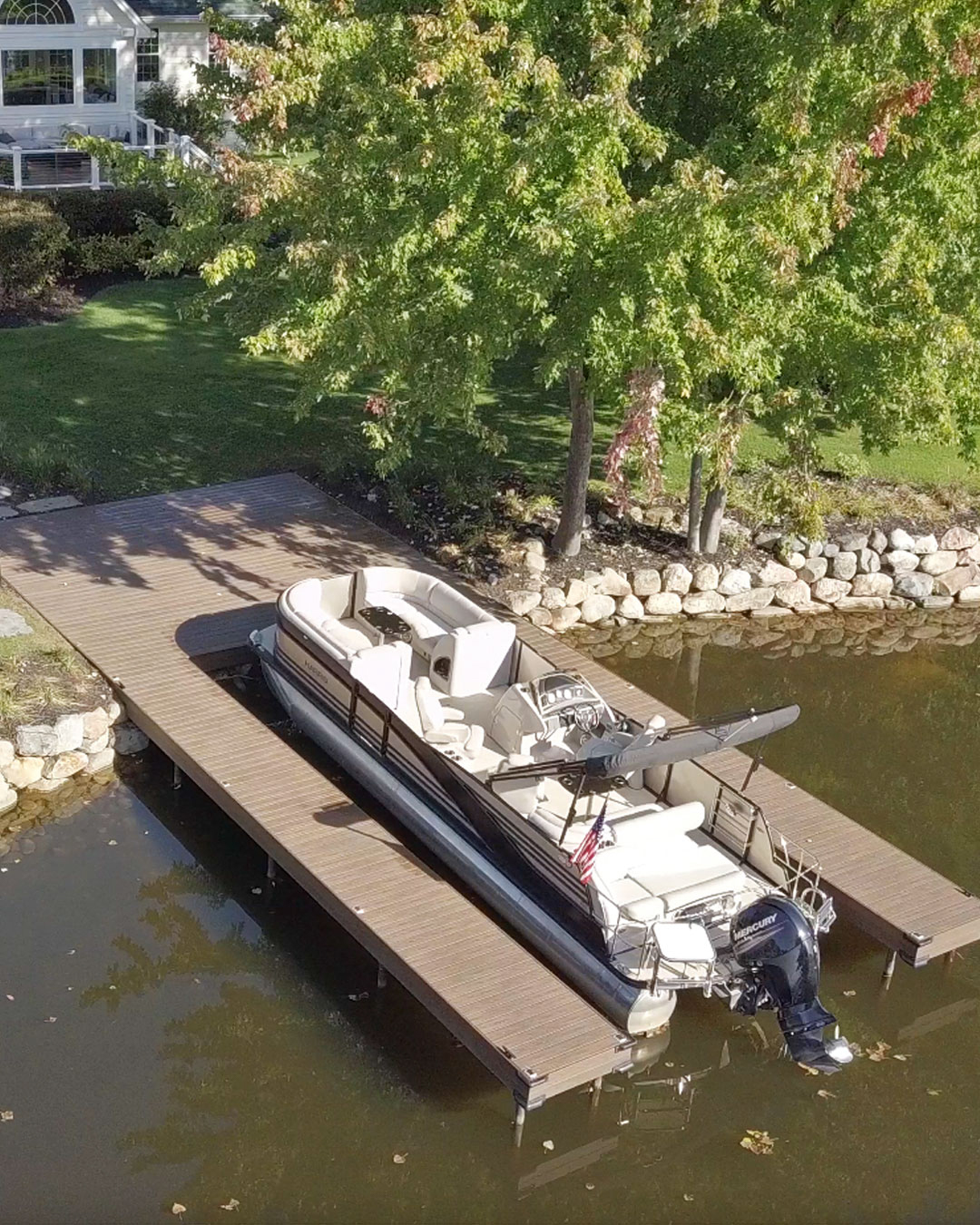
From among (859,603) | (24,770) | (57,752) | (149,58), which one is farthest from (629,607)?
(149,58)

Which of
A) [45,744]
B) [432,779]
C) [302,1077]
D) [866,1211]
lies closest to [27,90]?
[45,744]

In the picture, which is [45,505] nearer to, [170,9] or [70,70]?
[70,70]

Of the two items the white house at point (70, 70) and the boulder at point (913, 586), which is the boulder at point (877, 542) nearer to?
the boulder at point (913, 586)

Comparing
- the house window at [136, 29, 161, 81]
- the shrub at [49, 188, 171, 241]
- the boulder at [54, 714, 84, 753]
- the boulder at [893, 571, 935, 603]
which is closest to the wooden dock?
the boulder at [54, 714, 84, 753]

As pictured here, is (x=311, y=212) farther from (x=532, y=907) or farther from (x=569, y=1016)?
(x=569, y=1016)

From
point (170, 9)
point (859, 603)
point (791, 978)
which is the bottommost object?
point (791, 978)

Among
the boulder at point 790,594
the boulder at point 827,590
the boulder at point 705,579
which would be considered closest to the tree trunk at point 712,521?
the boulder at point 705,579
